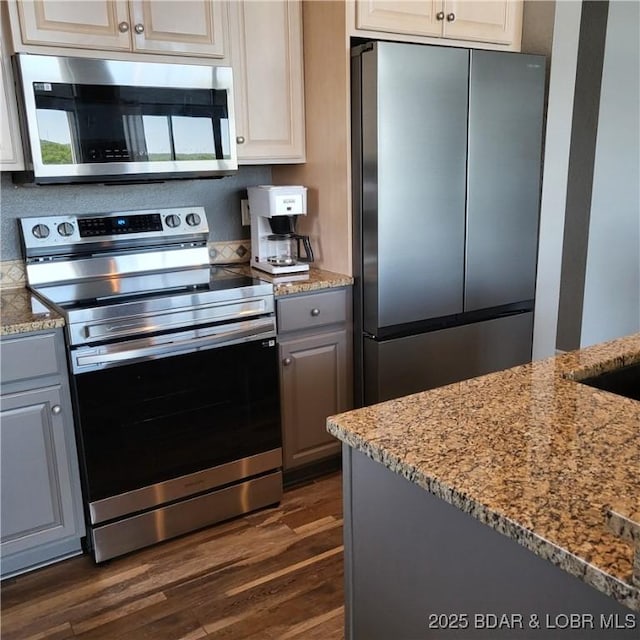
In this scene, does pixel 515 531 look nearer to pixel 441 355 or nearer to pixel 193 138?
pixel 441 355

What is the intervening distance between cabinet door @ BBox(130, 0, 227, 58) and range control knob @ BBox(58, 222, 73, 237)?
0.73 m

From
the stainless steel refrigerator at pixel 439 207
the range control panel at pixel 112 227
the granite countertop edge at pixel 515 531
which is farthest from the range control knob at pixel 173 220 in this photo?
the granite countertop edge at pixel 515 531

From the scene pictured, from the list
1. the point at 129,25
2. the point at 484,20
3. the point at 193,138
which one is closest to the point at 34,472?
the point at 193,138

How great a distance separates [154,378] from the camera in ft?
7.23

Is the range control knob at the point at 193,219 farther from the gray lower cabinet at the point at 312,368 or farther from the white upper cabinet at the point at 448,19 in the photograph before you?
the white upper cabinet at the point at 448,19

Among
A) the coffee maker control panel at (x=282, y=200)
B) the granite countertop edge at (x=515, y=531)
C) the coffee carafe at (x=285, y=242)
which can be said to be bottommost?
the granite countertop edge at (x=515, y=531)

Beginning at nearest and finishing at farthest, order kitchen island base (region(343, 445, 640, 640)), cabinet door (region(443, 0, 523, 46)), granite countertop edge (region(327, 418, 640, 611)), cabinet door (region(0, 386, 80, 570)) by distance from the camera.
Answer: granite countertop edge (region(327, 418, 640, 611))
kitchen island base (region(343, 445, 640, 640))
cabinet door (region(0, 386, 80, 570))
cabinet door (region(443, 0, 523, 46))

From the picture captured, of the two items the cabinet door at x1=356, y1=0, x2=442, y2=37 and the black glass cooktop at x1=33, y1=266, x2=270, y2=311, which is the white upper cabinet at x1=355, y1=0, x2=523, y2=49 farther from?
the black glass cooktop at x1=33, y1=266, x2=270, y2=311

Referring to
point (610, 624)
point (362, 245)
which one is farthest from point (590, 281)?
point (610, 624)

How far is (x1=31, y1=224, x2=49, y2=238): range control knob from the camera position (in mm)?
2465

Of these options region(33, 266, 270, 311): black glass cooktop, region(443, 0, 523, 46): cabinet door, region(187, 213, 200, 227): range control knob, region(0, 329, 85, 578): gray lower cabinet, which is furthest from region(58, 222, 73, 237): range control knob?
region(443, 0, 523, 46): cabinet door

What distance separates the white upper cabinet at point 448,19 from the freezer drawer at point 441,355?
4.01 feet

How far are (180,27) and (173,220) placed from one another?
773 mm

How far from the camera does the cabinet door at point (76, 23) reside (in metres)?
2.10
